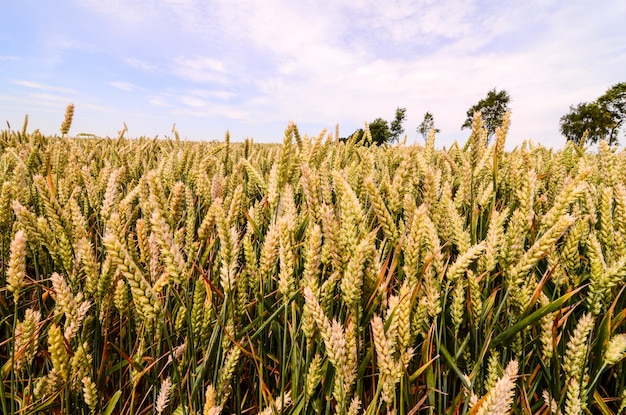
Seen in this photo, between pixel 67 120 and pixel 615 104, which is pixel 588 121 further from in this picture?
pixel 67 120

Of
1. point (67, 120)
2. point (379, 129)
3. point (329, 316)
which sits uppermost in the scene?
point (379, 129)

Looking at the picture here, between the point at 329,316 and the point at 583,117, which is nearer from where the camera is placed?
the point at 329,316

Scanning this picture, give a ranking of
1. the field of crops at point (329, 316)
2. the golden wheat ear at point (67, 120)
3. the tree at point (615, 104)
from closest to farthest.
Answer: the field of crops at point (329, 316), the golden wheat ear at point (67, 120), the tree at point (615, 104)

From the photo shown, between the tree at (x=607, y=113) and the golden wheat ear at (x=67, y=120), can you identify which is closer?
the golden wheat ear at (x=67, y=120)

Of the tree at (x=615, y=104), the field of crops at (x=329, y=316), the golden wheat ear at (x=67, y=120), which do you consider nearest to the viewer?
the field of crops at (x=329, y=316)

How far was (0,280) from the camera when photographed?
3.90 ft

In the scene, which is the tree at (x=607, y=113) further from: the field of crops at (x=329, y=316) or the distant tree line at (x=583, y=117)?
the field of crops at (x=329, y=316)

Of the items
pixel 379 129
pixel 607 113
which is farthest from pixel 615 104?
pixel 379 129

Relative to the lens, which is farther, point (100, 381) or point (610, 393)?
point (610, 393)

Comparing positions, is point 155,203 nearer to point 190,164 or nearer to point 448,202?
point 448,202

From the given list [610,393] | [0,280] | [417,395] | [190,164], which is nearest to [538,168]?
[610,393]

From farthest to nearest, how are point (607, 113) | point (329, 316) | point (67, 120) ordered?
1. point (607, 113)
2. point (67, 120)
3. point (329, 316)

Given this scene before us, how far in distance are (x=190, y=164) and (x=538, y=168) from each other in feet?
6.57

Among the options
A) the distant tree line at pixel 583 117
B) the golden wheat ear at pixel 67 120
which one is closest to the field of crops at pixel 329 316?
the golden wheat ear at pixel 67 120
